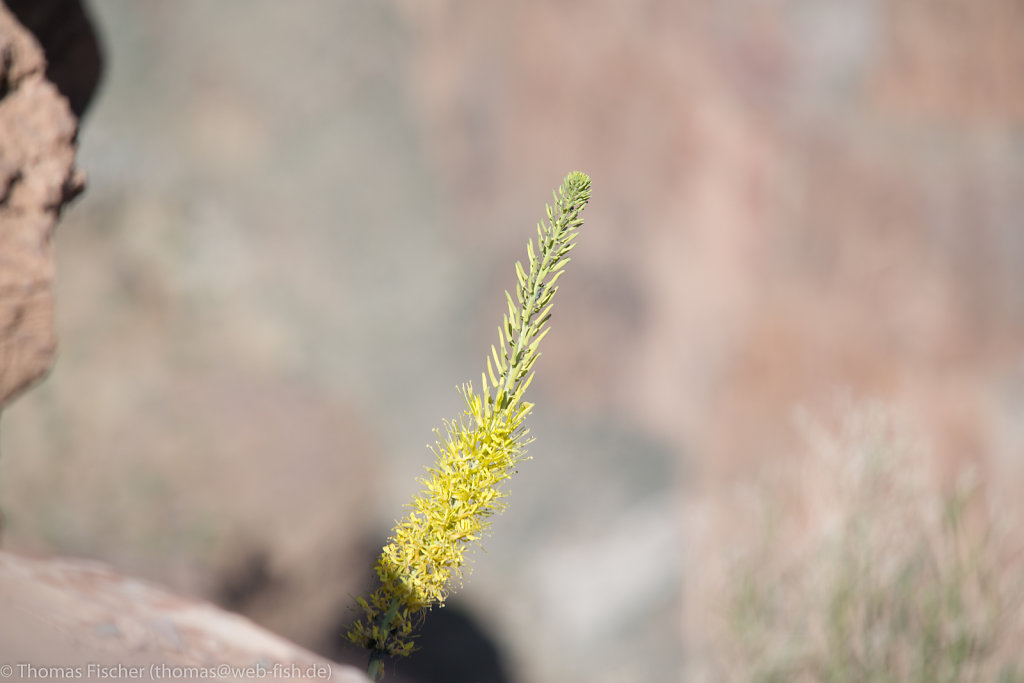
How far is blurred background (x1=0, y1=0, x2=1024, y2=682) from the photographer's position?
200cm

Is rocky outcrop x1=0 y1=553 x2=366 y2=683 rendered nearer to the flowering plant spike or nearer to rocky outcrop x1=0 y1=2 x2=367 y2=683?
rocky outcrop x1=0 y1=2 x2=367 y2=683

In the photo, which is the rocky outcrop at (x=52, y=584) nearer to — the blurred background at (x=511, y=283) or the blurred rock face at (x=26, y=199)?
the blurred rock face at (x=26, y=199)

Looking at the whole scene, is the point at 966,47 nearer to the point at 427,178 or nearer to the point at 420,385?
the point at 427,178

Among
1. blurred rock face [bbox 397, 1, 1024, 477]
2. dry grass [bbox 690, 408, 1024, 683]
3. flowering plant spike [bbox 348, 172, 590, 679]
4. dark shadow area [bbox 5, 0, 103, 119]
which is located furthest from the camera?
blurred rock face [bbox 397, 1, 1024, 477]

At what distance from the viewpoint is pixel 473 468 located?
502 millimetres

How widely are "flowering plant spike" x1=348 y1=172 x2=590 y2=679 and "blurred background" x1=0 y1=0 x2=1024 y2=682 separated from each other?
156cm

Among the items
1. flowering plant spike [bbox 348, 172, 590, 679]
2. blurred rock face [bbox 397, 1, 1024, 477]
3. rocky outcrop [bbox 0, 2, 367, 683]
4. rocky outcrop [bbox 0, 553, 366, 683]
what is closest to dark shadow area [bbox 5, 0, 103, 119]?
rocky outcrop [bbox 0, 2, 367, 683]

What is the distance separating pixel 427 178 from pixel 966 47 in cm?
168

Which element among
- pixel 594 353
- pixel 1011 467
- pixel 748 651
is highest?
pixel 594 353

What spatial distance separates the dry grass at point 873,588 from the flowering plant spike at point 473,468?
1.25 metres

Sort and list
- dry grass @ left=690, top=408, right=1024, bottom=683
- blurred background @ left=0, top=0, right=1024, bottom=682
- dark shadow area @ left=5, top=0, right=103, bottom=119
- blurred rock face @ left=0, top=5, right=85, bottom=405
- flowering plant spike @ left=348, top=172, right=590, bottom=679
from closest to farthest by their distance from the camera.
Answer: flowering plant spike @ left=348, top=172, right=590, bottom=679, blurred rock face @ left=0, top=5, right=85, bottom=405, dark shadow area @ left=5, top=0, right=103, bottom=119, dry grass @ left=690, top=408, right=1024, bottom=683, blurred background @ left=0, top=0, right=1024, bottom=682

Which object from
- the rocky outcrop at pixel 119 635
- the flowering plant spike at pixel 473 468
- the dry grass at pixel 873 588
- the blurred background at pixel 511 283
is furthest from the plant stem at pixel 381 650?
the blurred background at pixel 511 283

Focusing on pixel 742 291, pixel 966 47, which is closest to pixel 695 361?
pixel 742 291

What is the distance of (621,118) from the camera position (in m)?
2.36
